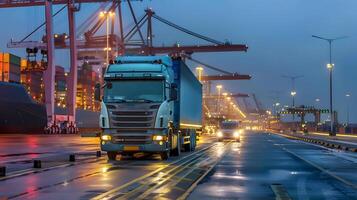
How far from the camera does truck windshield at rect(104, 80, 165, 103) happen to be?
25.2m

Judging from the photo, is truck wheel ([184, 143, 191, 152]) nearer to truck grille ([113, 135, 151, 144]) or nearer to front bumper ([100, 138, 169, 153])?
front bumper ([100, 138, 169, 153])

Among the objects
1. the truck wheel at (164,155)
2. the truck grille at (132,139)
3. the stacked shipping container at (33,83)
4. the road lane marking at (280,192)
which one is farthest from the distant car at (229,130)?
the stacked shipping container at (33,83)

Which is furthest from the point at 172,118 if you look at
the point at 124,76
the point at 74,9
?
the point at 74,9

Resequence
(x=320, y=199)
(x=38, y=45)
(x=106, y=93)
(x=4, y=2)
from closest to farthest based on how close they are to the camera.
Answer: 1. (x=320, y=199)
2. (x=106, y=93)
3. (x=4, y=2)
4. (x=38, y=45)

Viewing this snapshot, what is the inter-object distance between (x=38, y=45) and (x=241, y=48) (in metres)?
34.8

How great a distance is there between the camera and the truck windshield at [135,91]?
25.2m

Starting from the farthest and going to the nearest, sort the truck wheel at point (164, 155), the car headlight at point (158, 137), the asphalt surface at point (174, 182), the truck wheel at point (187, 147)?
the truck wheel at point (187, 147), the truck wheel at point (164, 155), the car headlight at point (158, 137), the asphalt surface at point (174, 182)

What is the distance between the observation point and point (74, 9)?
272ft

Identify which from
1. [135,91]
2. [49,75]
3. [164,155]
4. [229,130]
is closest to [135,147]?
[164,155]

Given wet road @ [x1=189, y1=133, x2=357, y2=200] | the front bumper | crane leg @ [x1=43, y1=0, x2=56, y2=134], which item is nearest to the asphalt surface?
wet road @ [x1=189, y1=133, x2=357, y2=200]

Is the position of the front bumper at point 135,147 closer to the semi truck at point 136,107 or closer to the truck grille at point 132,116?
the semi truck at point 136,107

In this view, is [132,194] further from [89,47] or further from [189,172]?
[89,47]

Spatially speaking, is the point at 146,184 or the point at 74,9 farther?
the point at 74,9

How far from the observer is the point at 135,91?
25328mm
